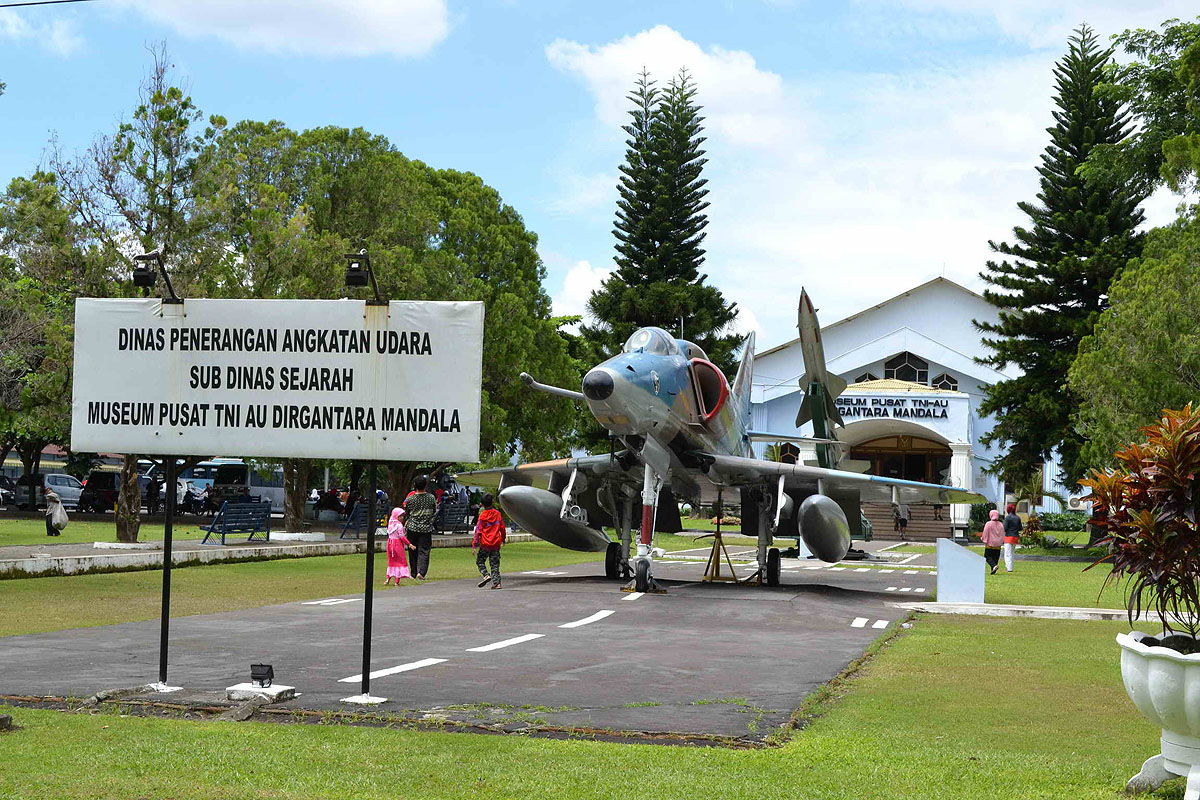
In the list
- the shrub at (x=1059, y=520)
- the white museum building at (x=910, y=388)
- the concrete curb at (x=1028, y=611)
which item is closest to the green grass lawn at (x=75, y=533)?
the concrete curb at (x=1028, y=611)

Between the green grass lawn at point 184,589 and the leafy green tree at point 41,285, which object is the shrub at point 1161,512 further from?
the leafy green tree at point 41,285

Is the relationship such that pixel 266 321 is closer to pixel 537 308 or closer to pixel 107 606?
pixel 107 606

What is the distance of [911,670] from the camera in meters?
11.0

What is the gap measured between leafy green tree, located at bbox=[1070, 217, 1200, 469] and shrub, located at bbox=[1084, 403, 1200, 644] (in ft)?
77.2

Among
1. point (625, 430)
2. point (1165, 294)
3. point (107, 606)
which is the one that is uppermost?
point (1165, 294)

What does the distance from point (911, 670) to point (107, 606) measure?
Result: 10131 mm

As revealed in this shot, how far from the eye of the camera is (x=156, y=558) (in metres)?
21.3

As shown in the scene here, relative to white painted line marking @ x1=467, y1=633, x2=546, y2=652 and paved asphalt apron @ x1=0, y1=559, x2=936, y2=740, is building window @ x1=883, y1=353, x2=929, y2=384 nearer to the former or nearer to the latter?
paved asphalt apron @ x1=0, y1=559, x2=936, y2=740

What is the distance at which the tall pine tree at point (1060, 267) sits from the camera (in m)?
46.2

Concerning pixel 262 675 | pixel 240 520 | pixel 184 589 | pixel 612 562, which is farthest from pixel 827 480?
pixel 262 675

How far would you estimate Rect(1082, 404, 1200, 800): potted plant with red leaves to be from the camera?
18.6 feet

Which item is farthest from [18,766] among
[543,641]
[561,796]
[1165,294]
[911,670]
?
[1165,294]

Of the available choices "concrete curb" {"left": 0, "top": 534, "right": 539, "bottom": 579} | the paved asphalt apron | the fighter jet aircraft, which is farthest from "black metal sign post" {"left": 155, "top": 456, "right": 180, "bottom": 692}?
"concrete curb" {"left": 0, "top": 534, "right": 539, "bottom": 579}

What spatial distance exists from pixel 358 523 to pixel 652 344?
18.4 meters
